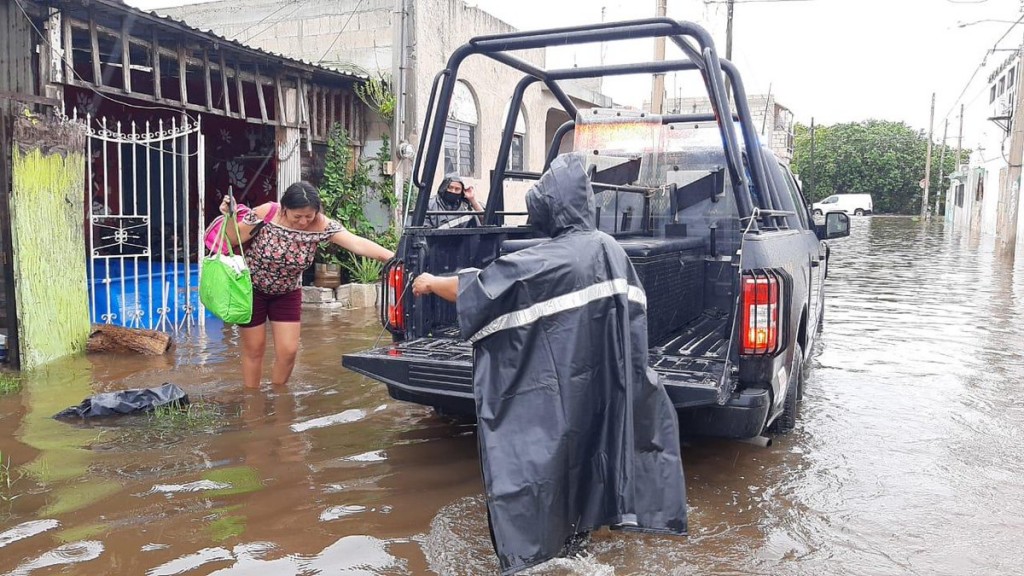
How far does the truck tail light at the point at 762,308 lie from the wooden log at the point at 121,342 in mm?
5390

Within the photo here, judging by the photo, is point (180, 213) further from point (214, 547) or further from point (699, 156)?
point (214, 547)

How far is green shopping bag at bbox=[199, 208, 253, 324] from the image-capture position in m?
5.14

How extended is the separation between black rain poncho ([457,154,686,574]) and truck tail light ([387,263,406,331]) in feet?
5.50

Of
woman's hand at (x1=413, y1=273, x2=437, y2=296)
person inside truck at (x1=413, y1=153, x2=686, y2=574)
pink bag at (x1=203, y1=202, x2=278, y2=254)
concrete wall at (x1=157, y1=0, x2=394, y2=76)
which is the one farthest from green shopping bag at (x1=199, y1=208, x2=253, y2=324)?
concrete wall at (x1=157, y1=0, x2=394, y2=76)

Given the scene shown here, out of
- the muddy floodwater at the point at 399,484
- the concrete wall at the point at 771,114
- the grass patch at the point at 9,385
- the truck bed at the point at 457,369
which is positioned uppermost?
the concrete wall at the point at 771,114

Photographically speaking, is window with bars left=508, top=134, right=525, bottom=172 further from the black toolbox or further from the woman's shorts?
the black toolbox

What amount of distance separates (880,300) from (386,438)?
916 cm

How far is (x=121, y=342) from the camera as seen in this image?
7211 millimetres

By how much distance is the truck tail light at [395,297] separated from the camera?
4742 mm

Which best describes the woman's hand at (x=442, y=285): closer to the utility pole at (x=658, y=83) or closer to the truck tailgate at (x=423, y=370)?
the truck tailgate at (x=423, y=370)

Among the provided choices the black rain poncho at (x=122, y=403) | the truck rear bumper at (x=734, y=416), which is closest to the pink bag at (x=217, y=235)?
the black rain poncho at (x=122, y=403)

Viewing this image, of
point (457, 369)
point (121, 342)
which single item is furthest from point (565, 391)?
point (121, 342)

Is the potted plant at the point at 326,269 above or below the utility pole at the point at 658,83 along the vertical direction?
below

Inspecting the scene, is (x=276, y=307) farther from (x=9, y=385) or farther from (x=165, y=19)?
(x=165, y=19)
